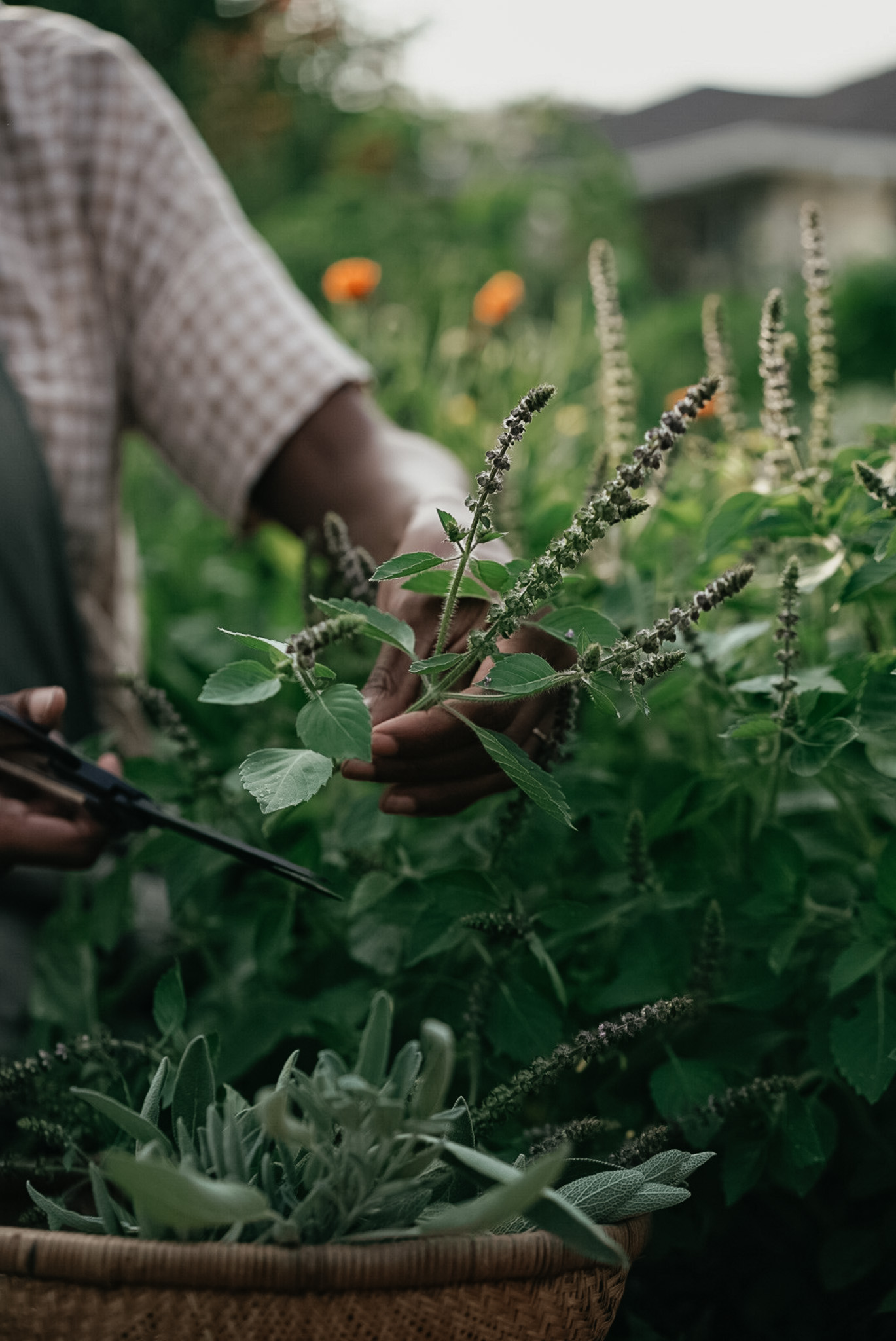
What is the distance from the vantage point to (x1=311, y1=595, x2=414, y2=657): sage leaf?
0.55 m

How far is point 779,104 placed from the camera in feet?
53.1

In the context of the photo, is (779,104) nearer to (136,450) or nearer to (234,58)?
(234,58)

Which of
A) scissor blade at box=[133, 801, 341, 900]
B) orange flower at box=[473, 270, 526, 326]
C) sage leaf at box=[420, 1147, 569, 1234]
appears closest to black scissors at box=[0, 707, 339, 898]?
scissor blade at box=[133, 801, 341, 900]

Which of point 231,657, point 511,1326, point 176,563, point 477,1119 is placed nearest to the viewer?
point 511,1326

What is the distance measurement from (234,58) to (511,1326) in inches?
366

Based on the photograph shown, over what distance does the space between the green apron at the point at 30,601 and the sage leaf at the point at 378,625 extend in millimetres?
540

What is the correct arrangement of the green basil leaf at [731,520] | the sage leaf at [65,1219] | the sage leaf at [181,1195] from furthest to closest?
1. the green basil leaf at [731,520]
2. the sage leaf at [65,1219]
3. the sage leaf at [181,1195]

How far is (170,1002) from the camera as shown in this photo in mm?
668

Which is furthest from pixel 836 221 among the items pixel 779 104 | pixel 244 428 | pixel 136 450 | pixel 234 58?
pixel 244 428

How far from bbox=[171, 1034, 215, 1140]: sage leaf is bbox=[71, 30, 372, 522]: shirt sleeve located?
775mm

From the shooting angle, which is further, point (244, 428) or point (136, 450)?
point (136, 450)

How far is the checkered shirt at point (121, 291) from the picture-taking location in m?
1.19

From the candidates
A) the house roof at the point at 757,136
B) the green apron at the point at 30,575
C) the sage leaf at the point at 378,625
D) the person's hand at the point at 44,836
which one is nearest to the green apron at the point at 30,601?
the green apron at the point at 30,575

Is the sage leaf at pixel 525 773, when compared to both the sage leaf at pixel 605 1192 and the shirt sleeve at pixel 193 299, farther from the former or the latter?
the shirt sleeve at pixel 193 299
